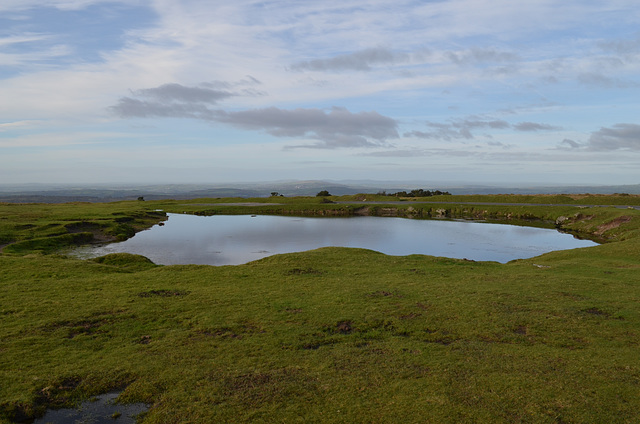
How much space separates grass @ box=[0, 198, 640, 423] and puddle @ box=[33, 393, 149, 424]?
0.33 meters

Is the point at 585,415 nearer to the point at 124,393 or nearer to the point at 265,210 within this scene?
the point at 124,393

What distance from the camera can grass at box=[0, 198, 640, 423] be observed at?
10219mm

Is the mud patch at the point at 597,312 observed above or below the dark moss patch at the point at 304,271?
above

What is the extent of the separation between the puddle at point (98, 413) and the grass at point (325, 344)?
1.08 feet

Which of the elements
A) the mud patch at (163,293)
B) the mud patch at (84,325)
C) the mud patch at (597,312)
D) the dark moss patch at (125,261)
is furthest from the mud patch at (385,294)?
the dark moss patch at (125,261)

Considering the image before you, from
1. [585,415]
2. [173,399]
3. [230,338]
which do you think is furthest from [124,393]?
[585,415]

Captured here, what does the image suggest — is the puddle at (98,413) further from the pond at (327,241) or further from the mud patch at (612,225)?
the mud patch at (612,225)

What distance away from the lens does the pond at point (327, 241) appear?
4438 centimetres

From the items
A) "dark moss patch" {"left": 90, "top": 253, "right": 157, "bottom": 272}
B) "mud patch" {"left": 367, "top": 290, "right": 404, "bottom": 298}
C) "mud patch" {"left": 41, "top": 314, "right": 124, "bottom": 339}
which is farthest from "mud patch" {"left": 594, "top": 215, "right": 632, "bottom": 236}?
"mud patch" {"left": 41, "top": 314, "right": 124, "bottom": 339}

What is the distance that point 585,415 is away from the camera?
31.4 ft

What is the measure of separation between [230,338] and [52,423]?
19.6 feet

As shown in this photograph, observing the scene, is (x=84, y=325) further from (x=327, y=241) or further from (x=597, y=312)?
(x=327, y=241)

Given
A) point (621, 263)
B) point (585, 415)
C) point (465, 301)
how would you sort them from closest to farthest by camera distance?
point (585, 415) < point (465, 301) < point (621, 263)

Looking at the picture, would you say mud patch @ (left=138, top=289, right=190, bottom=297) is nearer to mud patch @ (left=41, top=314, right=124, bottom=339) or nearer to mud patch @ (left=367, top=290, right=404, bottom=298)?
mud patch @ (left=41, top=314, right=124, bottom=339)
